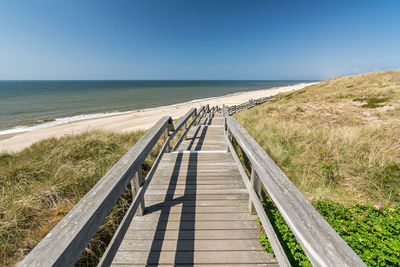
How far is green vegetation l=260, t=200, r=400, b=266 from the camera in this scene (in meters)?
2.04

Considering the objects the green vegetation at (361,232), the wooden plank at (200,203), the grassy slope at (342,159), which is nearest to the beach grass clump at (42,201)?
the wooden plank at (200,203)

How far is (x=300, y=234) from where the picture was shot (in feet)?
3.53

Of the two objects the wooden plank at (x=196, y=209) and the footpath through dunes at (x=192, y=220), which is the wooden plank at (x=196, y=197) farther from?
the wooden plank at (x=196, y=209)

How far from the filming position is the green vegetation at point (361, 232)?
2.04m

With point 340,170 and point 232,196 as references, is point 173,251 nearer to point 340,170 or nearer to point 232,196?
point 232,196

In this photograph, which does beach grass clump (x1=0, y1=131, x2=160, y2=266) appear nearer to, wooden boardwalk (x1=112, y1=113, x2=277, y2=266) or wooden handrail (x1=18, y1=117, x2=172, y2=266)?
wooden boardwalk (x1=112, y1=113, x2=277, y2=266)

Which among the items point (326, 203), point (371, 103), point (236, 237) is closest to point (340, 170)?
point (326, 203)

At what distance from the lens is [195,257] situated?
6.59 feet

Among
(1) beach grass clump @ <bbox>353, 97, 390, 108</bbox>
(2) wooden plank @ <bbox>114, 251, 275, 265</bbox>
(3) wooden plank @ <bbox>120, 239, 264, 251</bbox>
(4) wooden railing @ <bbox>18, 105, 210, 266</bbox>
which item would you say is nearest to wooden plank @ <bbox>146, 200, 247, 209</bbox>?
(3) wooden plank @ <bbox>120, 239, 264, 251</bbox>

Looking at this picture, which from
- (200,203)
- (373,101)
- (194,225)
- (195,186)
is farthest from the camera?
(373,101)

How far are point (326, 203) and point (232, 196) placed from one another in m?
1.71

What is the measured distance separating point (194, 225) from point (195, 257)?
47 centimetres

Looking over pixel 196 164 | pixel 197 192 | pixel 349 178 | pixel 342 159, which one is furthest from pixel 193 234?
pixel 342 159

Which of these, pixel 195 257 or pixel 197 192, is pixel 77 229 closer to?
pixel 195 257
